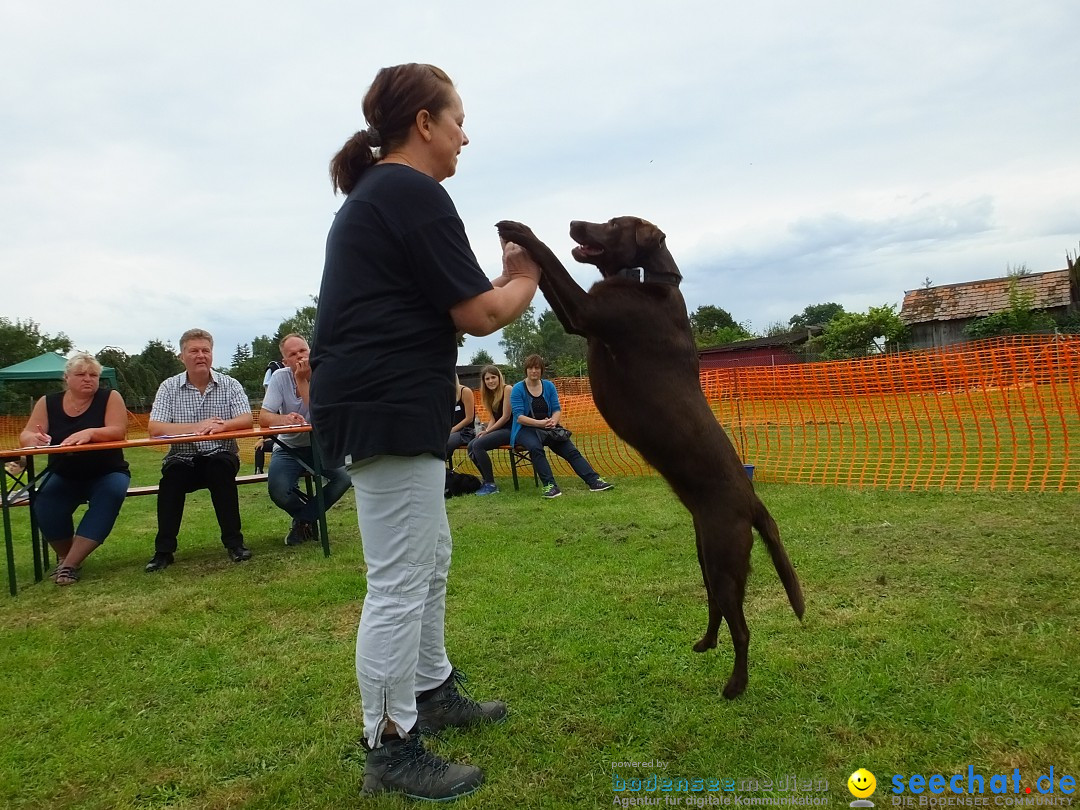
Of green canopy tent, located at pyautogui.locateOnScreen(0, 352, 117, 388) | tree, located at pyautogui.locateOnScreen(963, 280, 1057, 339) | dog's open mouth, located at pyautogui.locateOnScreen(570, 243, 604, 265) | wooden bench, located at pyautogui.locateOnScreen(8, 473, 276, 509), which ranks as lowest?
wooden bench, located at pyautogui.locateOnScreen(8, 473, 276, 509)

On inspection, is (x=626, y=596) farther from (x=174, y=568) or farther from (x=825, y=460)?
(x=825, y=460)

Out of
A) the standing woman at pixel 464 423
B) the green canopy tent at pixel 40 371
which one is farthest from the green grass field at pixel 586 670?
the green canopy tent at pixel 40 371

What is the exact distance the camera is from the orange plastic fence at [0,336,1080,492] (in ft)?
20.4

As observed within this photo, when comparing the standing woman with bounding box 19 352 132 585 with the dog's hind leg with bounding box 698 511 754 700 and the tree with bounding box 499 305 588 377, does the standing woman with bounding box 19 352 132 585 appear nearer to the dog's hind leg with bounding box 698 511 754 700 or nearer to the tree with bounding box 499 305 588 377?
the dog's hind leg with bounding box 698 511 754 700

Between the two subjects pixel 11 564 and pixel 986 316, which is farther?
pixel 986 316

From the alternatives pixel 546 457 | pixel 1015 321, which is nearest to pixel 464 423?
pixel 546 457

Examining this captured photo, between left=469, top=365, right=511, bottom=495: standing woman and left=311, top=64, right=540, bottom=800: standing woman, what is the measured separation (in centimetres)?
556

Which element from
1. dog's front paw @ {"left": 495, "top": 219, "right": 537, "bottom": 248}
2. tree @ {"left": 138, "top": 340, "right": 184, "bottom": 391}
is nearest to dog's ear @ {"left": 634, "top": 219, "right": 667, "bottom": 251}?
dog's front paw @ {"left": 495, "top": 219, "right": 537, "bottom": 248}

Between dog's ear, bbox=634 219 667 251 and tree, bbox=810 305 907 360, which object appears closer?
dog's ear, bbox=634 219 667 251

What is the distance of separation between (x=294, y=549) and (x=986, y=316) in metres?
29.0

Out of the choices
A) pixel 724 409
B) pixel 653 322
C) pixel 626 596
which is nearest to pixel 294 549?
pixel 626 596

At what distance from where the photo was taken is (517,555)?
4594 millimetres

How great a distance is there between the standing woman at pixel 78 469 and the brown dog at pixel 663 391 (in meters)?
4.03

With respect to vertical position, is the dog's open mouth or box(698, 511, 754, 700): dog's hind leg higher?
the dog's open mouth
